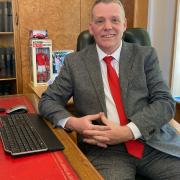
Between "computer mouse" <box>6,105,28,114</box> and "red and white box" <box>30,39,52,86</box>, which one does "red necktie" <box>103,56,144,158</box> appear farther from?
"red and white box" <box>30,39,52,86</box>

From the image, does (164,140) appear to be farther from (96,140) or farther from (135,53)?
(135,53)

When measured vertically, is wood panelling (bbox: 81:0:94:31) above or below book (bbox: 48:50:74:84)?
above

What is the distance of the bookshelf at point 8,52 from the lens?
8.70 feet

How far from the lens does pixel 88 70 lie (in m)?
1.35

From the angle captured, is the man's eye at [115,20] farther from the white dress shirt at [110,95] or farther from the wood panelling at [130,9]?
the wood panelling at [130,9]

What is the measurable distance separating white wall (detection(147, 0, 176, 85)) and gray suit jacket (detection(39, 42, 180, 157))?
119 cm

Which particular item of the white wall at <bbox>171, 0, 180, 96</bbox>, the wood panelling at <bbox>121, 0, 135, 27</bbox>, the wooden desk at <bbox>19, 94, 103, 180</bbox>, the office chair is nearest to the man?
the wooden desk at <bbox>19, 94, 103, 180</bbox>

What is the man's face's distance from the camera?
1348 millimetres

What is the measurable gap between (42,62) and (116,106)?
144 centimetres

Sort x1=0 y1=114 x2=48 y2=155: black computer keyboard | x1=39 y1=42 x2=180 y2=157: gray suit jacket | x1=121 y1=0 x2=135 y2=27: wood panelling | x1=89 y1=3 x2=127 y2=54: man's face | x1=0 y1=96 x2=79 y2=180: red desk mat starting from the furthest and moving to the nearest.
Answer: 1. x1=121 y1=0 x2=135 y2=27: wood panelling
2. x1=89 y1=3 x2=127 y2=54: man's face
3. x1=39 y1=42 x2=180 y2=157: gray suit jacket
4. x1=0 y1=114 x2=48 y2=155: black computer keyboard
5. x1=0 y1=96 x2=79 y2=180: red desk mat

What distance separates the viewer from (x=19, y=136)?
1.08m

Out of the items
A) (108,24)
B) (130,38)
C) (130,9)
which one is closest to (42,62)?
(130,9)

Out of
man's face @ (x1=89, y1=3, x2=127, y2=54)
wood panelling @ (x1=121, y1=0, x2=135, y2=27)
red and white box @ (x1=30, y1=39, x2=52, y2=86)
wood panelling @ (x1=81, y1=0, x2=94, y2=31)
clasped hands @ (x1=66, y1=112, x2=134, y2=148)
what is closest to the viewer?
clasped hands @ (x1=66, y1=112, x2=134, y2=148)

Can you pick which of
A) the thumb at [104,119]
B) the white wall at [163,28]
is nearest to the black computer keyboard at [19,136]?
the thumb at [104,119]
